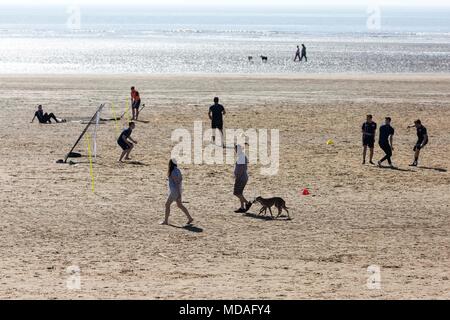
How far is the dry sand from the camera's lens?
45.2 ft

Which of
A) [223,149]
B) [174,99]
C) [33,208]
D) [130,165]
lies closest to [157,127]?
[223,149]

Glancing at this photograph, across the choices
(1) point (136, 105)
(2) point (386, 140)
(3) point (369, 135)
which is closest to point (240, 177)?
(3) point (369, 135)

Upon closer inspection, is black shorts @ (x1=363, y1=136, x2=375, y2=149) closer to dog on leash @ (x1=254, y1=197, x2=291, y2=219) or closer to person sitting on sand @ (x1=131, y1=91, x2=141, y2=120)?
dog on leash @ (x1=254, y1=197, x2=291, y2=219)

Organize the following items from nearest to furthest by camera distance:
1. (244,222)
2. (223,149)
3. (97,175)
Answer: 1. (244,222)
2. (97,175)
3. (223,149)

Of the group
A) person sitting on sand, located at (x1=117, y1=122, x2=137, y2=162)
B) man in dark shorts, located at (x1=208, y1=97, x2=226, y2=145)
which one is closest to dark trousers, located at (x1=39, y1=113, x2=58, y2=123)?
man in dark shorts, located at (x1=208, y1=97, x2=226, y2=145)

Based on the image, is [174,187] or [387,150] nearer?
→ [174,187]

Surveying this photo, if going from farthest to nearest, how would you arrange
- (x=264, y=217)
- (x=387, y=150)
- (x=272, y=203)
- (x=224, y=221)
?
(x=387, y=150) < (x=264, y=217) < (x=272, y=203) < (x=224, y=221)

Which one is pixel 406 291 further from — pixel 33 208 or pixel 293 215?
pixel 33 208

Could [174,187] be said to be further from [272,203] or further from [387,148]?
[387,148]

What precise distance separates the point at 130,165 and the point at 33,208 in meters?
5.39

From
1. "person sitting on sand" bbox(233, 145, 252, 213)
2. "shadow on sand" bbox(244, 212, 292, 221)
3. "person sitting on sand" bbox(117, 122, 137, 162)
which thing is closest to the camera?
"shadow on sand" bbox(244, 212, 292, 221)

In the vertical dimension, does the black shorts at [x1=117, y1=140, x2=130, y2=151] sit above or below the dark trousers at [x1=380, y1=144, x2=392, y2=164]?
above

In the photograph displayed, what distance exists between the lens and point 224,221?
1781 centimetres

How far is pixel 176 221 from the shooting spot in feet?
58.4
